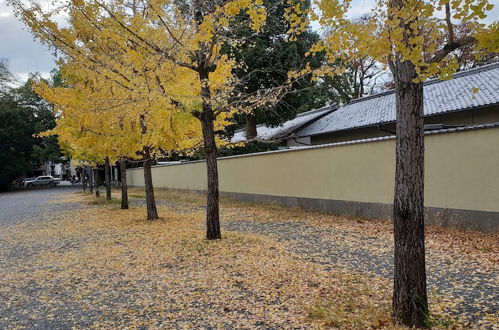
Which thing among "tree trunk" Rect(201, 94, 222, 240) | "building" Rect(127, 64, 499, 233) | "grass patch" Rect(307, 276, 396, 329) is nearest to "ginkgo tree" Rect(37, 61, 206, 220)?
"tree trunk" Rect(201, 94, 222, 240)

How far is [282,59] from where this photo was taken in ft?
55.0

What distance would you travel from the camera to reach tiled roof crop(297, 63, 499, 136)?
37.0ft

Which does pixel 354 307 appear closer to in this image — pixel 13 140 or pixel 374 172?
pixel 374 172

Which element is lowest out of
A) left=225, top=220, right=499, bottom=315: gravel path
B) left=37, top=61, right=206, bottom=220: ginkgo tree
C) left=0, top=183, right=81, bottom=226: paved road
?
left=0, top=183, right=81, bottom=226: paved road

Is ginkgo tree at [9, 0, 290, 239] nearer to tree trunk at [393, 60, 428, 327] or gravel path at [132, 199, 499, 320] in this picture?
gravel path at [132, 199, 499, 320]

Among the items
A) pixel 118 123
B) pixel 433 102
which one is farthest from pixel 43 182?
pixel 433 102

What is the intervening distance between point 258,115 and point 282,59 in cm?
335

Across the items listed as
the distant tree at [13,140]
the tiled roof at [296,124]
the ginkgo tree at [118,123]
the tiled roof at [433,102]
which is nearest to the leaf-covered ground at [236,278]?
the ginkgo tree at [118,123]

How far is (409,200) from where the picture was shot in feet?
9.73

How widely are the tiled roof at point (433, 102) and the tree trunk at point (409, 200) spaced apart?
6.83 metres

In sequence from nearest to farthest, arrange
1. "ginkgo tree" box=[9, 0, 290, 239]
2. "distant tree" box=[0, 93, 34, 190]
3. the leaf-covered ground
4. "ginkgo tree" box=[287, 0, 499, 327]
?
"ginkgo tree" box=[287, 0, 499, 327] < the leaf-covered ground < "ginkgo tree" box=[9, 0, 290, 239] < "distant tree" box=[0, 93, 34, 190]

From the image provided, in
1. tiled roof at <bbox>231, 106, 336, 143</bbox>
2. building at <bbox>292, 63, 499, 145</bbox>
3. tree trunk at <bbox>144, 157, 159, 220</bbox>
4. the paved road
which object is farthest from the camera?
tiled roof at <bbox>231, 106, 336, 143</bbox>

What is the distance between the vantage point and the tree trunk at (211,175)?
6.92 metres

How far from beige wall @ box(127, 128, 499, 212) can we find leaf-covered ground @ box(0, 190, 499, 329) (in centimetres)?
83
